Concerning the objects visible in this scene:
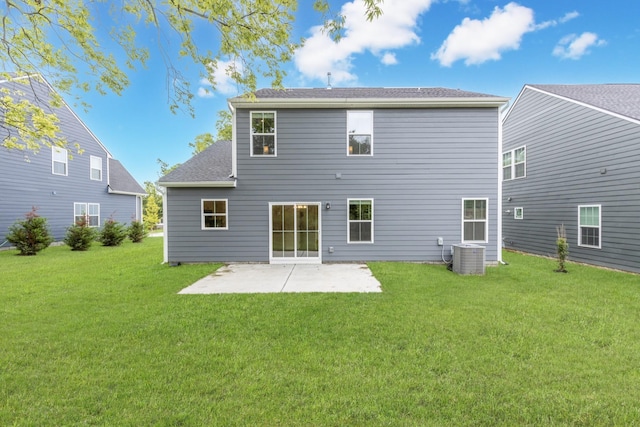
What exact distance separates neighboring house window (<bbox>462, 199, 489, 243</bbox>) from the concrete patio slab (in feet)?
11.1

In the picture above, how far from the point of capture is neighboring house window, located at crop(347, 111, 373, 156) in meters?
8.34

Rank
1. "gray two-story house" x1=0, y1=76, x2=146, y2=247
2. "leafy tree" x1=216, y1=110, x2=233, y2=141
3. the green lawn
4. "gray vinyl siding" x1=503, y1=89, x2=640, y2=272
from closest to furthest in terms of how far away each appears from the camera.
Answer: the green lawn
"gray vinyl siding" x1=503, y1=89, x2=640, y2=272
"gray two-story house" x1=0, y1=76, x2=146, y2=247
"leafy tree" x1=216, y1=110, x2=233, y2=141

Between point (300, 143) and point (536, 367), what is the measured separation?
23.8 ft

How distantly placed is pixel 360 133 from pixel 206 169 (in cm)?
514

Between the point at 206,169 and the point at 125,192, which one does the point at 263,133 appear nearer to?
the point at 206,169

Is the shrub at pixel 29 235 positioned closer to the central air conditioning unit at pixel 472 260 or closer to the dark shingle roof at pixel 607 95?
the central air conditioning unit at pixel 472 260

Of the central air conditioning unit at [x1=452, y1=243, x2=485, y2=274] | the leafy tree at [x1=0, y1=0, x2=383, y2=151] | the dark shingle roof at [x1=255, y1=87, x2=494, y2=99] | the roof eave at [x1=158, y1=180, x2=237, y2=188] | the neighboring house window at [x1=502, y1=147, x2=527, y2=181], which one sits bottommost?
the central air conditioning unit at [x1=452, y1=243, x2=485, y2=274]

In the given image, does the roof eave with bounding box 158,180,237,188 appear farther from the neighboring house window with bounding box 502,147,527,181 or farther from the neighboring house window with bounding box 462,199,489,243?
the neighboring house window with bounding box 502,147,527,181

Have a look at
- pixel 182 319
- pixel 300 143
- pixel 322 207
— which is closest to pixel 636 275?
pixel 322 207

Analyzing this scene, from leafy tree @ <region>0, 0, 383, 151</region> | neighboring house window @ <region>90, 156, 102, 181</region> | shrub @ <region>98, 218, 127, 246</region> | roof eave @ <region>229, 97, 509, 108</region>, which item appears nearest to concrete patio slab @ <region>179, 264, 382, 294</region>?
leafy tree @ <region>0, 0, 383, 151</region>

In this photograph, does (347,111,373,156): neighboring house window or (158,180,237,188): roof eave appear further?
(347,111,373,156): neighboring house window

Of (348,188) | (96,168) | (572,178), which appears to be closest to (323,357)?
(348,188)

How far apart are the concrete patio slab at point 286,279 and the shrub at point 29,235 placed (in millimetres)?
8422

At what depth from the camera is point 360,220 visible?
840 centimetres
